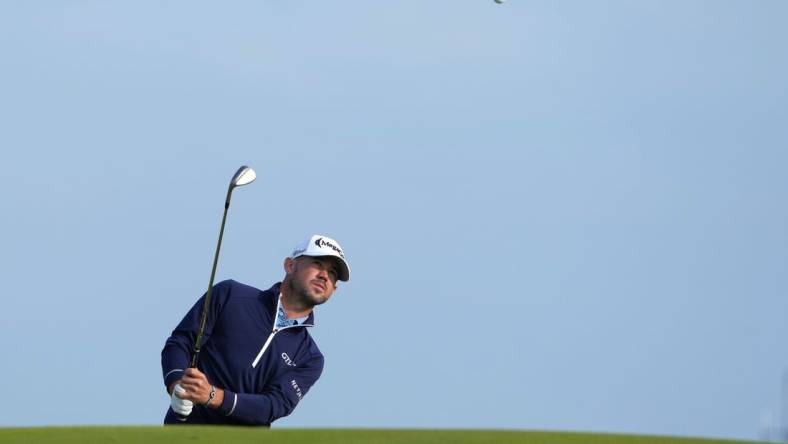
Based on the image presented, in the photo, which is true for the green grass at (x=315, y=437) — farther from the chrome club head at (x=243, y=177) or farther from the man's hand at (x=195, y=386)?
the chrome club head at (x=243, y=177)

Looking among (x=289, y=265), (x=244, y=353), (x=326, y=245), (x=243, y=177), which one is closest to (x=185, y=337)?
(x=244, y=353)

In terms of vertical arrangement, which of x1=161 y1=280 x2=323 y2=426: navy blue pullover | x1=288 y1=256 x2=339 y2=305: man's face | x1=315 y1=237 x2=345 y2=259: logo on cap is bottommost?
x1=161 y1=280 x2=323 y2=426: navy blue pullover

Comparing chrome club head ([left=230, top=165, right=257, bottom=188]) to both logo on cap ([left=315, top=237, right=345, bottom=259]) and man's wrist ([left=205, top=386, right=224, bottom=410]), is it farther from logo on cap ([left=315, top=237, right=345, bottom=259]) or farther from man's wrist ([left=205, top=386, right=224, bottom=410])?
man's wrist ([left=205, top=386, right=224, bottom=410])

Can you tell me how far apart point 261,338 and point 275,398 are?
0.34 metres

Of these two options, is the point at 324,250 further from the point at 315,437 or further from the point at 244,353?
the point at 315,437

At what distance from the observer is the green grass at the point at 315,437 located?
4758 millimetres

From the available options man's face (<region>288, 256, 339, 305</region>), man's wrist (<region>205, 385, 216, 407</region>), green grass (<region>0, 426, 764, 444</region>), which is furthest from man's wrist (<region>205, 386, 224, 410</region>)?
green grass (<region>0, 426, 764, 444</region>)

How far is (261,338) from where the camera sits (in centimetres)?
721

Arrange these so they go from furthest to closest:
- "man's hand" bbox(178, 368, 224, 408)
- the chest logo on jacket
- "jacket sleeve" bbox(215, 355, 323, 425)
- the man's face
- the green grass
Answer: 1. the chest logo on jacket
2. the man's face
3. "jacket sleeve" bbox(215, 355, 323, 425)
4. "man's hand" bbox(178, 368, 224, 408)
5. the green grass

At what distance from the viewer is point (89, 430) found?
16.7 ft

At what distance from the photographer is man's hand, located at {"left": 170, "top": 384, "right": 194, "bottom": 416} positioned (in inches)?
265

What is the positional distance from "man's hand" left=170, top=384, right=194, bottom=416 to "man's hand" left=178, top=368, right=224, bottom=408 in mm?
18

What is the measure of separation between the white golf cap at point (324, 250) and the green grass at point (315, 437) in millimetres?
2258

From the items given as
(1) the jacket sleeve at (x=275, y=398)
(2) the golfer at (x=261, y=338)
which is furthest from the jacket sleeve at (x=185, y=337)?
(1) the jacket sleeve at (x=275, y=398)
